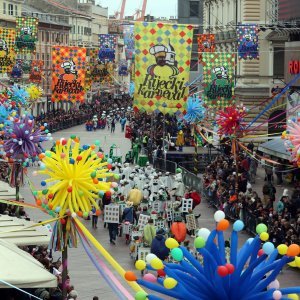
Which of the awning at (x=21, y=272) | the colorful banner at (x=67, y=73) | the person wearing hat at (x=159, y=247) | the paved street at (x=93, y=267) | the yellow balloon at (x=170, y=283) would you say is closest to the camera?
the yellow balloon at (x=170, y=283)

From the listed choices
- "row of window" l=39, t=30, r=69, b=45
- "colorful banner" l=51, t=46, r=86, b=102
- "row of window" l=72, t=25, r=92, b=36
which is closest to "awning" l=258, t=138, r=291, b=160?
"colorful banner" l=51, t=46, r=86, b=102

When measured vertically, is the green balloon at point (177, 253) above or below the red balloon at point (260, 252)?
above

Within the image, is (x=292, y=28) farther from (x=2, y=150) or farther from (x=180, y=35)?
(x=2, y=150)

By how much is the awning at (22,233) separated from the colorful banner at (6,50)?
108 feet

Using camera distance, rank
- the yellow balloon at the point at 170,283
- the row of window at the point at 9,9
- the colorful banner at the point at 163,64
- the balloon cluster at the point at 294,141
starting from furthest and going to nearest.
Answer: the row of window at the point at 9,9
the colorful banner at the point at 163,64
the balloon cluster at the point at 294,141
the yellow balloon at the point at 170,283

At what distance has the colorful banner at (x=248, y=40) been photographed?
159 feet

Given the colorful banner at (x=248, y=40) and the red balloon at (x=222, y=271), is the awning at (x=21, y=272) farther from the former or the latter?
the colorful banner at (x=248, y=40)

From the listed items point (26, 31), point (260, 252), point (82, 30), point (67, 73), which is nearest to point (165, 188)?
point (67, 73)

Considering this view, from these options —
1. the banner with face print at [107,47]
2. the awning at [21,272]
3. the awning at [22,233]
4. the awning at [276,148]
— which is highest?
the banner with face print at [107,47]

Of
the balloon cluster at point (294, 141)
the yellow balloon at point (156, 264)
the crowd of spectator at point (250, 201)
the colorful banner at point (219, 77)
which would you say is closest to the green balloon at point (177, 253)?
the yellow balloon at point (156, 264)

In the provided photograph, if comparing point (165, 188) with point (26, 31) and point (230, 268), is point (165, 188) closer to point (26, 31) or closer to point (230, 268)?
point (230, 268)

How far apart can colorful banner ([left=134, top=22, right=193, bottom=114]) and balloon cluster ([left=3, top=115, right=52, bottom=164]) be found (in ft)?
13.1

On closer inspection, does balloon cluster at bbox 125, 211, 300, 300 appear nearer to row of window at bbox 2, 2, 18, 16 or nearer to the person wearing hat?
the person wearing hat

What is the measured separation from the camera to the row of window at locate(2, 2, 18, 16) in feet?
310
